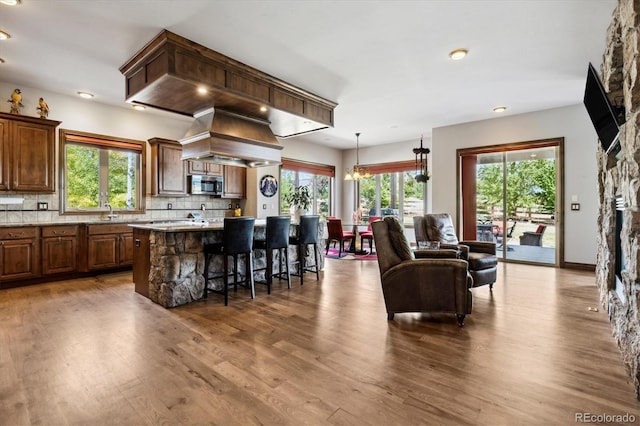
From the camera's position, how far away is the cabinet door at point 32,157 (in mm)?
4262

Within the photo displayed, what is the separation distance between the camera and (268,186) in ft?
23.8

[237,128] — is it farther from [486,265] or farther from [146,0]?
[486,265]

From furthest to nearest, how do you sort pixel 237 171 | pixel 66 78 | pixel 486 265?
1. pixel 237 171
2. pixel 66 78
3. pixel 486 265

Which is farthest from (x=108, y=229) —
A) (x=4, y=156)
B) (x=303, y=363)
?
(x=303, y=363)

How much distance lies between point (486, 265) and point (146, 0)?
448 centimetres

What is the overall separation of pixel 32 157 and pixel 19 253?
1351 millimetres

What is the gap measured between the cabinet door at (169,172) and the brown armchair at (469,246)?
4.37 m

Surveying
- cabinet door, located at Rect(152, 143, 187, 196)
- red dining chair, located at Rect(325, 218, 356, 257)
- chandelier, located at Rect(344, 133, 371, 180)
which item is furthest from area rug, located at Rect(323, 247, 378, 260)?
cabinet door, located at Rect(152, 143, 187, 196)

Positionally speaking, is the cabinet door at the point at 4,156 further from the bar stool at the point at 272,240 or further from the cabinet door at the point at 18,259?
the bar stool at the point at 272,240

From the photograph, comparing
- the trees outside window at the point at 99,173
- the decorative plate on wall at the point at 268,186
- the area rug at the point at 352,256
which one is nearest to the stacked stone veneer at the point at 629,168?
the area rug at the point at 352,256

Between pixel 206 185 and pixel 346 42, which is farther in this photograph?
pixel 206 185

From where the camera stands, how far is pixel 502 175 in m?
6.23

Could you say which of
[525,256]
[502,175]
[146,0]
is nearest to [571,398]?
[146,0]

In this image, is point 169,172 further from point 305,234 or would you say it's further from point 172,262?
point 305,234
